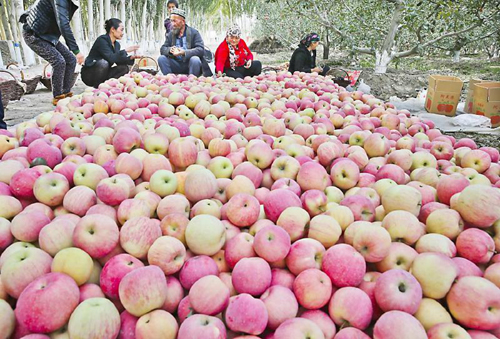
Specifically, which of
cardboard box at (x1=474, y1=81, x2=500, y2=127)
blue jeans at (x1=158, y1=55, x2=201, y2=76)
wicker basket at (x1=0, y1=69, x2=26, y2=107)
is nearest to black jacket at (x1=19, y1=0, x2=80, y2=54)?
wicker basket at (x1=0, y1=69, x2=26, y2=107)

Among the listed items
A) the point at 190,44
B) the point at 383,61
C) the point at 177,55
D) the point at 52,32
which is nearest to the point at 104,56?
the point at 52,32

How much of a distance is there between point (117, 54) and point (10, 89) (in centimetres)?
211

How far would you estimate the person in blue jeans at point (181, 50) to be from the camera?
275 inches

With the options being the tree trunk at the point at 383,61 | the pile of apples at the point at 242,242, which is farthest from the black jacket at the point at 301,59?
the pile of apples at the point at 242,242

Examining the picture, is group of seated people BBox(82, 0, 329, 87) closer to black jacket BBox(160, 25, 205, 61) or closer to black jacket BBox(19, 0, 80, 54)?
black jacket BBox(160, 25, 205, 61)

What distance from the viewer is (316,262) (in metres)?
1.47

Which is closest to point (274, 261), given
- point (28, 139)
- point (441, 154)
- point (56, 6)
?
point (441, 154)

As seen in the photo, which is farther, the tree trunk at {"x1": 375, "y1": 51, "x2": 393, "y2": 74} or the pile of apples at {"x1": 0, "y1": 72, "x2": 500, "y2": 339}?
the tree trunk at {"x1": 375, "y1": 51, "x2": 393, "y2": 74}

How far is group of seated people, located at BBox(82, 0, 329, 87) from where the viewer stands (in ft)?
23.1

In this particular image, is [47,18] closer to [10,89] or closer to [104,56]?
[104,56]

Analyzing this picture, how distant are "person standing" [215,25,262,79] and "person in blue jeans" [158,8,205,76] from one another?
1.38ft

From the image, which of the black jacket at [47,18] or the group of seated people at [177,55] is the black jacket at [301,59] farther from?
the black jacket at [47,18]

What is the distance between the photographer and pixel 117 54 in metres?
7.26

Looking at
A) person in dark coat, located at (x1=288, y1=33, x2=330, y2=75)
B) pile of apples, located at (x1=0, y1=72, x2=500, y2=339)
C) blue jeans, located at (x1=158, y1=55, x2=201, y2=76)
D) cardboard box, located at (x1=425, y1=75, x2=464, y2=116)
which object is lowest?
pile of apples, located at (x1=0, y1=72, x2=500, y2=339)
